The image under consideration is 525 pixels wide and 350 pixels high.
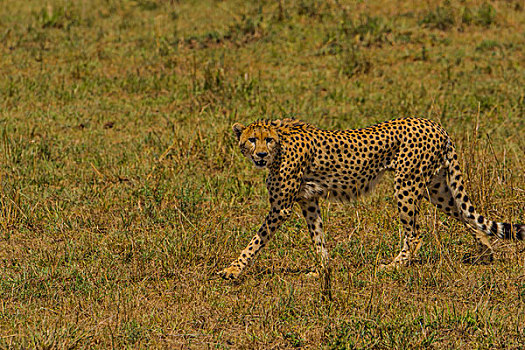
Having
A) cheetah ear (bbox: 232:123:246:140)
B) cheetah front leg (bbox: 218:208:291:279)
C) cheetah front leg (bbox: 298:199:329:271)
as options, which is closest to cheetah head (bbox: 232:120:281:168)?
cheetah ear (bbox: 232:123:246:140)

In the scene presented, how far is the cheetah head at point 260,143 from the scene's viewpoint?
5113mm

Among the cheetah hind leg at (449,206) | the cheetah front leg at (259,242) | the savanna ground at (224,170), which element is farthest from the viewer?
the cheetah hind leg at (449,206)

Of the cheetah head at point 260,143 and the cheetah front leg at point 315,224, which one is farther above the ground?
the cheetah head at point 260,143

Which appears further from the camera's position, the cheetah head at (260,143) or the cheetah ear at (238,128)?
the cheetah ear at (238,128)

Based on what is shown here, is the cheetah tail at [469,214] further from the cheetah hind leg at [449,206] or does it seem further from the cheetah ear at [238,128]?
the cheetah ear at [238,128]

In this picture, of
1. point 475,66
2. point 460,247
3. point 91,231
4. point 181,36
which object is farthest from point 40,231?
point 475,66

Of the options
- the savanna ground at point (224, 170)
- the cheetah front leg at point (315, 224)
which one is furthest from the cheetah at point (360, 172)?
the savanna ground at point (224, 170)

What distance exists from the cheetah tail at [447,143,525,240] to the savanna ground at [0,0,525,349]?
0.51 ft

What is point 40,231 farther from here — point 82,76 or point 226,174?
point 82,76

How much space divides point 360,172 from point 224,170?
2313 mm

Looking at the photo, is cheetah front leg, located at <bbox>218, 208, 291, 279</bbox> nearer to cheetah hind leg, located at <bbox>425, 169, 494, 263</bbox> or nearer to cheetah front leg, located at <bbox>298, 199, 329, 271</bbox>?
cheetah front leg, located at <bbox>298, 199, 329, 271</bbox>

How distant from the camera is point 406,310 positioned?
467 centimetres

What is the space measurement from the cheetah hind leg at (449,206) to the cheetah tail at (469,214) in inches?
1.4

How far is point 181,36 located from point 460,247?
21.7 ft
